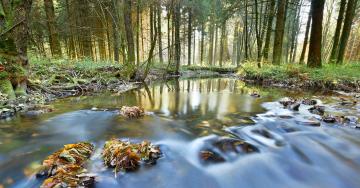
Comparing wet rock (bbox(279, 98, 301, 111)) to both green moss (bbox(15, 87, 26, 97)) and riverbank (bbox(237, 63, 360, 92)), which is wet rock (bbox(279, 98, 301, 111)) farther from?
green moss (bbox(15, 87, 26, 97))

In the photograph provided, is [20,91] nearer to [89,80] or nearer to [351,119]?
[89,80]

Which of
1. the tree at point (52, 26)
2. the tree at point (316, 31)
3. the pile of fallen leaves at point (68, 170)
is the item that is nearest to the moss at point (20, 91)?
the pile of fallen leaves at point (68, 170)

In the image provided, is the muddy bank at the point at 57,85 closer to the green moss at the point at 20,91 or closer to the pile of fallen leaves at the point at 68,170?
the green moss at the point at 20,91

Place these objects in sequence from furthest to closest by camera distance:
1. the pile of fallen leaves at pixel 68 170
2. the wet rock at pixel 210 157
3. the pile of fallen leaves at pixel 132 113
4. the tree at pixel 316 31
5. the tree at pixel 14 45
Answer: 1. the tree at pixel 316 31
2. the tree at pixel 14 45
3. the pile of fallen leaves at pixel 132 113
4. the wet rock at pixel 210 157
5. the pile of fallen leaves at pixel 68 170

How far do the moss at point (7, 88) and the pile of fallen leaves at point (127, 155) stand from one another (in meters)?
4.06

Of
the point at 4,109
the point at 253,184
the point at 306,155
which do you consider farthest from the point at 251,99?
the point at 4,109

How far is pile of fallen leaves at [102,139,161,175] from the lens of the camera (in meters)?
2.88

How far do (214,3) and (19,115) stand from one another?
72.7 feet

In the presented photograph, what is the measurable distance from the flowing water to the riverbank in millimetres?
3098

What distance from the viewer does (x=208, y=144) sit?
3.64 m

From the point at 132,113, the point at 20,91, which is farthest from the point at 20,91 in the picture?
the point at 132,113

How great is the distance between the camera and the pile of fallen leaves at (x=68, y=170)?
2373mm

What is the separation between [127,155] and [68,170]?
0.69 m

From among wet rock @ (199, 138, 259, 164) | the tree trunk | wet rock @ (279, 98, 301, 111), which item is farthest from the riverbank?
wet rock @ (199, 138, 259, 164)
